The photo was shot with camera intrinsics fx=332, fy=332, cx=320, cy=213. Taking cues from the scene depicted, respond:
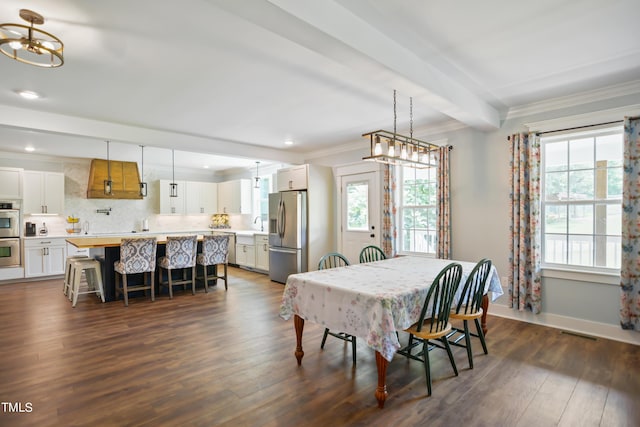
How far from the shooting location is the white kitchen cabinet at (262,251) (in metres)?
7.10

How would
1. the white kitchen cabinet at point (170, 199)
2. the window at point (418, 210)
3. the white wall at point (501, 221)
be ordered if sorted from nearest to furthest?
the white wall at point (501, 221) < the window at point (418, 210) < the white kitchen cabinet at point (170, 199)

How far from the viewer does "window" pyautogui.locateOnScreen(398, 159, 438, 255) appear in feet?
16.2

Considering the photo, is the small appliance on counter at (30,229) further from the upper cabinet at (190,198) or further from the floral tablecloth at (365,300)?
the floral tablecloth at (365,300)

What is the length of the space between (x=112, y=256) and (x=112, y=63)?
3407 millimetres

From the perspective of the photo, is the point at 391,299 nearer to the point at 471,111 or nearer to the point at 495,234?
the point at 471,111

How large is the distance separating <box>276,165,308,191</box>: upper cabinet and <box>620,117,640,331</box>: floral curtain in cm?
433

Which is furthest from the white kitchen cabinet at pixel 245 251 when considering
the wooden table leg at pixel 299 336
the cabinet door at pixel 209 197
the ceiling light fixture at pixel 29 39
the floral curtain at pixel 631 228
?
the floral curtain at pixel 631 228

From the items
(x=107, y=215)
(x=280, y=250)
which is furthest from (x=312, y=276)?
(x=107, y=215)

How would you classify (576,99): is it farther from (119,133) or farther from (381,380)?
(119,133)

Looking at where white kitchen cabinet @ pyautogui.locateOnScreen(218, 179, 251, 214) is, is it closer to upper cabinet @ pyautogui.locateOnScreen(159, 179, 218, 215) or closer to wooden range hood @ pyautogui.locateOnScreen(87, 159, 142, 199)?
upper cabinet @ pyautogui.locateOnScreen(159, 179, 218, 215)

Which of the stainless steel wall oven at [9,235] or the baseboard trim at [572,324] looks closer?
the baseboard trim at [572,324]

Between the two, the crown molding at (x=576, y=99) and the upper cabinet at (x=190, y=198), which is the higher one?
the crown molding at (x=576, y=99)

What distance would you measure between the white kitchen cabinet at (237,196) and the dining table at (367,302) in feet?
19.4

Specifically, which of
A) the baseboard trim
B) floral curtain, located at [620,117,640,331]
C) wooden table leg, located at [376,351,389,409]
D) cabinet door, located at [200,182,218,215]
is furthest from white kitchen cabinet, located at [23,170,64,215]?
floral curtain, located at [620,117,640,331]
